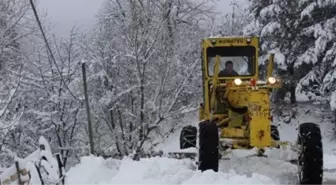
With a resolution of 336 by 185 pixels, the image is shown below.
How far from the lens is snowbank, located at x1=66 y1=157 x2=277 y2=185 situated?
25.8 ft

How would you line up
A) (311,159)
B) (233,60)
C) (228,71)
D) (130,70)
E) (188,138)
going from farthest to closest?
(130,70) < (188,138) < (233,60) < (228,71) < (311,159)

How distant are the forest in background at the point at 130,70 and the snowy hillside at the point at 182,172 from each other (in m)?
9.85

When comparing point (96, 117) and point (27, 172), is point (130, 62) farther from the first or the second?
point (27, 172)

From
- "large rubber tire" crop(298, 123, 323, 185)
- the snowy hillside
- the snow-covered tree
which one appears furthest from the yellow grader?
the snow-covered tree

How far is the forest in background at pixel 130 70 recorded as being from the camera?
21359mm

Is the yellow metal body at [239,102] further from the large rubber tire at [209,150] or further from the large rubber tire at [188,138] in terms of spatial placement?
the large rubber tire at [188,138]

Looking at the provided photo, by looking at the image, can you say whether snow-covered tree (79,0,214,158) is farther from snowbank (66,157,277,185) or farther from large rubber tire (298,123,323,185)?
large rubber tire (298,123,323,185)

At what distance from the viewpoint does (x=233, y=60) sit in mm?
11031

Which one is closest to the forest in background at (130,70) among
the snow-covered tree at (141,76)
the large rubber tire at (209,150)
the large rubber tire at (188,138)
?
the snow-covered tree at (141,76)

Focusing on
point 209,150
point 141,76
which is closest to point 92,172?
point 209,150

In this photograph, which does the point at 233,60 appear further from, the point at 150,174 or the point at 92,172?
the point at 92,172

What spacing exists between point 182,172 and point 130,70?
45.8ft

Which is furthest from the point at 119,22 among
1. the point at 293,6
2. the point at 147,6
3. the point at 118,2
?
the point at 293,6

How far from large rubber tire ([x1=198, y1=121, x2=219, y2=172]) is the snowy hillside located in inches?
8.3
